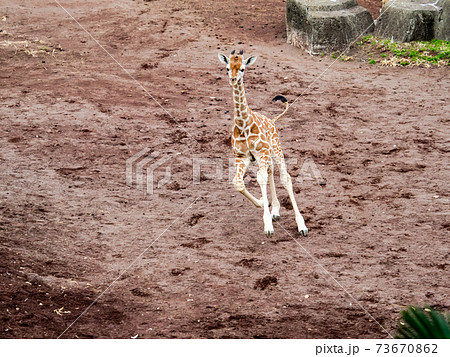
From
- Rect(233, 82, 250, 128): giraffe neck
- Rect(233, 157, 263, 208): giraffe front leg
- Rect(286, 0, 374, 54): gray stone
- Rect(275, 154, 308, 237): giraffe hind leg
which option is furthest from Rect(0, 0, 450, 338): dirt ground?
Rect(233, 82, 250, 128): giraffe neck

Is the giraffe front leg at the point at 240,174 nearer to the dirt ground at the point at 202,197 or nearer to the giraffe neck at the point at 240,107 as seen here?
the giraffe neck at the point at 240,107

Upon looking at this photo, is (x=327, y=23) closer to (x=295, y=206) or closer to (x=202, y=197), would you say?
(x=202, y=197)

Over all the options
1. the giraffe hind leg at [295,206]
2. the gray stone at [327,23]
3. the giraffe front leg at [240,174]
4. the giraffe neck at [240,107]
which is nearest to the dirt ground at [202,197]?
the giraffe hind leg at [295,206]

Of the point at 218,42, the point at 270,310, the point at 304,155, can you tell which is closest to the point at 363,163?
the point at 304,155

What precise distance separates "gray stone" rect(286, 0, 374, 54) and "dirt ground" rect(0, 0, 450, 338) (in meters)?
0.36

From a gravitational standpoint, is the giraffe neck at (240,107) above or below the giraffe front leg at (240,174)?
above

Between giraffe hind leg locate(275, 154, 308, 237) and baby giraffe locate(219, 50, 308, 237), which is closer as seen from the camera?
baby giraffe locate(219, 50, 308, 237)

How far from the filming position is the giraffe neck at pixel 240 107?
611 centimetres

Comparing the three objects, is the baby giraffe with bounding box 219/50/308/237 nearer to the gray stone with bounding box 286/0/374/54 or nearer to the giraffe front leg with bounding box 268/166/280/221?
the giraffe front leg with bounding box 268/166/280/221

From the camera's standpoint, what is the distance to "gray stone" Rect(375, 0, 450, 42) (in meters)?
12.0

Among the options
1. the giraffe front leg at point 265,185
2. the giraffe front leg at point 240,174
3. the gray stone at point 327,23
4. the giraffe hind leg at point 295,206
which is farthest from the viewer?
the gray stone at point 327,23

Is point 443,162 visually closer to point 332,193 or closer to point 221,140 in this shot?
point 332,193

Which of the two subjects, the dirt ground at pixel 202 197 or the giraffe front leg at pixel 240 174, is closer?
the dirt ground at pixel 202 197

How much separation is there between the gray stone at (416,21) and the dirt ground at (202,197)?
1261 mm
